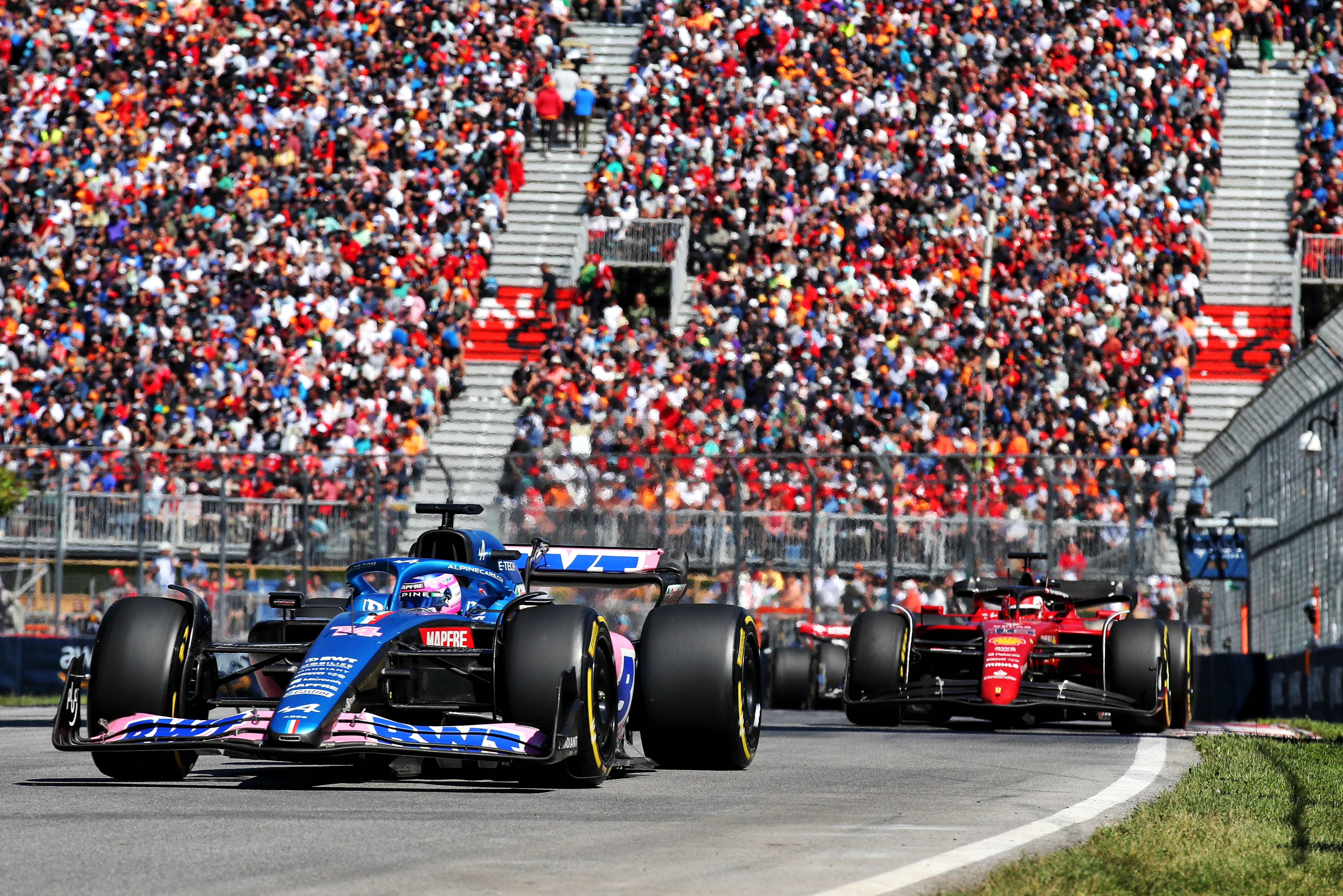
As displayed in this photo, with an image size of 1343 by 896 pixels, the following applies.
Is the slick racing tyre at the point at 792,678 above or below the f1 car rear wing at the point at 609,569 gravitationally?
below

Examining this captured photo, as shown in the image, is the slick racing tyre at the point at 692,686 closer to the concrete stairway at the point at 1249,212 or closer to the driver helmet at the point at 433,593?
the driver helmet at the point at 433,593

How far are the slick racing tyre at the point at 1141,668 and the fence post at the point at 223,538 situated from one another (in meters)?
10.5

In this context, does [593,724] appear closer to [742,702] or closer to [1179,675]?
[742,702]

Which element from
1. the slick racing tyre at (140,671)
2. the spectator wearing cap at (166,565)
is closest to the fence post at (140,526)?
the spectator wearing cap at (166,565)

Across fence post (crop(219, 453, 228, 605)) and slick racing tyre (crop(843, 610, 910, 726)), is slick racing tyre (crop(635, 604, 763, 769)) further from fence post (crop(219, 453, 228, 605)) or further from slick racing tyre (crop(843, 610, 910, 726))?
fence post (crop(219, 453, 228, 605))

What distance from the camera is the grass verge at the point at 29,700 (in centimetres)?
2000

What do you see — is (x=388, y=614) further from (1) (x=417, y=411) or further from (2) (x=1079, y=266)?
(2) (x=1079, y=266)

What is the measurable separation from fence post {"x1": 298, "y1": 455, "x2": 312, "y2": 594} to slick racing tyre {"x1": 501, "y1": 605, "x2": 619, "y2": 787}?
12.9 metres

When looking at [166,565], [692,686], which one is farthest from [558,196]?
[692,686]

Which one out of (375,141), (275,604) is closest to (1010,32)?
(375,141)

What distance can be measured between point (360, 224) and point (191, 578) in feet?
33.6

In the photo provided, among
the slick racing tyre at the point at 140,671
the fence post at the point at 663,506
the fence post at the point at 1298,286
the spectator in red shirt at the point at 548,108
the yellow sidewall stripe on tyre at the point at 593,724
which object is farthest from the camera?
the spectator in red shirt at the point at 548,108

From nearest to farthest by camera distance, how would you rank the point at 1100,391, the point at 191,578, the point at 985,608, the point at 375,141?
the point at 985,608 → the point at 191,578 → the point at 1100,391 → the point at 375,141

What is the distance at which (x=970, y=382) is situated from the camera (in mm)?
27359
